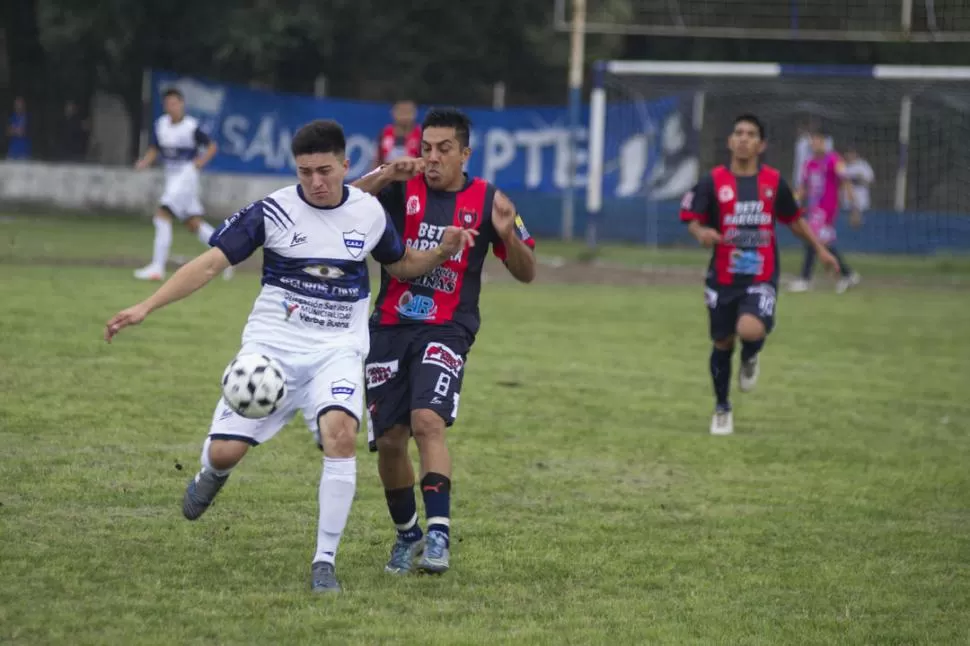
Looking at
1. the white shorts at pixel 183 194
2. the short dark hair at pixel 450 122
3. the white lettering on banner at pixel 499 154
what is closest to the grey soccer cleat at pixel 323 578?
the short dark hair at pixel 450 122

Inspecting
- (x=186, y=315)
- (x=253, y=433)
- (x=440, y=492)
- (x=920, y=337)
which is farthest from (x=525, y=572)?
(x=920, y=337)

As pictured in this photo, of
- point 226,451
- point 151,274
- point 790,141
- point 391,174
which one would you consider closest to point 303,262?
point 391,174

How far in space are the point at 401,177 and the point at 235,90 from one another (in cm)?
2275

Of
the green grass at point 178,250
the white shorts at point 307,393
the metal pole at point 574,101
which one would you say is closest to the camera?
the white shorts at point 307,393

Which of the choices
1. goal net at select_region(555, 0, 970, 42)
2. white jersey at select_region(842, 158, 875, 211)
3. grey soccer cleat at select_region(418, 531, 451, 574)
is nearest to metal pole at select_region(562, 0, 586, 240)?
goal net at select_region(555, 0, 970, 42)

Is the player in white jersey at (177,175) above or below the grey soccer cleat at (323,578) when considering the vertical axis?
above

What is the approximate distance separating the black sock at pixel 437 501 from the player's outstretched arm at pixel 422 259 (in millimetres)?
893

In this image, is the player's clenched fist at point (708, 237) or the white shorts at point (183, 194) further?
the white shorts at point (183, 194)

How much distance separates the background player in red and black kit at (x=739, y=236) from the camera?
1014 cm

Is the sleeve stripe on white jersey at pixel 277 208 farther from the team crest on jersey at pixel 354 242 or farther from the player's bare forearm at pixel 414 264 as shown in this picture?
the player's bare forearm at pixel 414 264

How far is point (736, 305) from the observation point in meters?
10.2

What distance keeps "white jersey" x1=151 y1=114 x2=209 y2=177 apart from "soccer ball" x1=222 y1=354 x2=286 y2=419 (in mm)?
12090

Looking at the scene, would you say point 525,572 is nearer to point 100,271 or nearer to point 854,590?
point 854,590

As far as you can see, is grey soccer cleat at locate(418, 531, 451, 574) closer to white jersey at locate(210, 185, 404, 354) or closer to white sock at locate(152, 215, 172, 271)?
white jersey at locate(210, 185, 404, 354)
